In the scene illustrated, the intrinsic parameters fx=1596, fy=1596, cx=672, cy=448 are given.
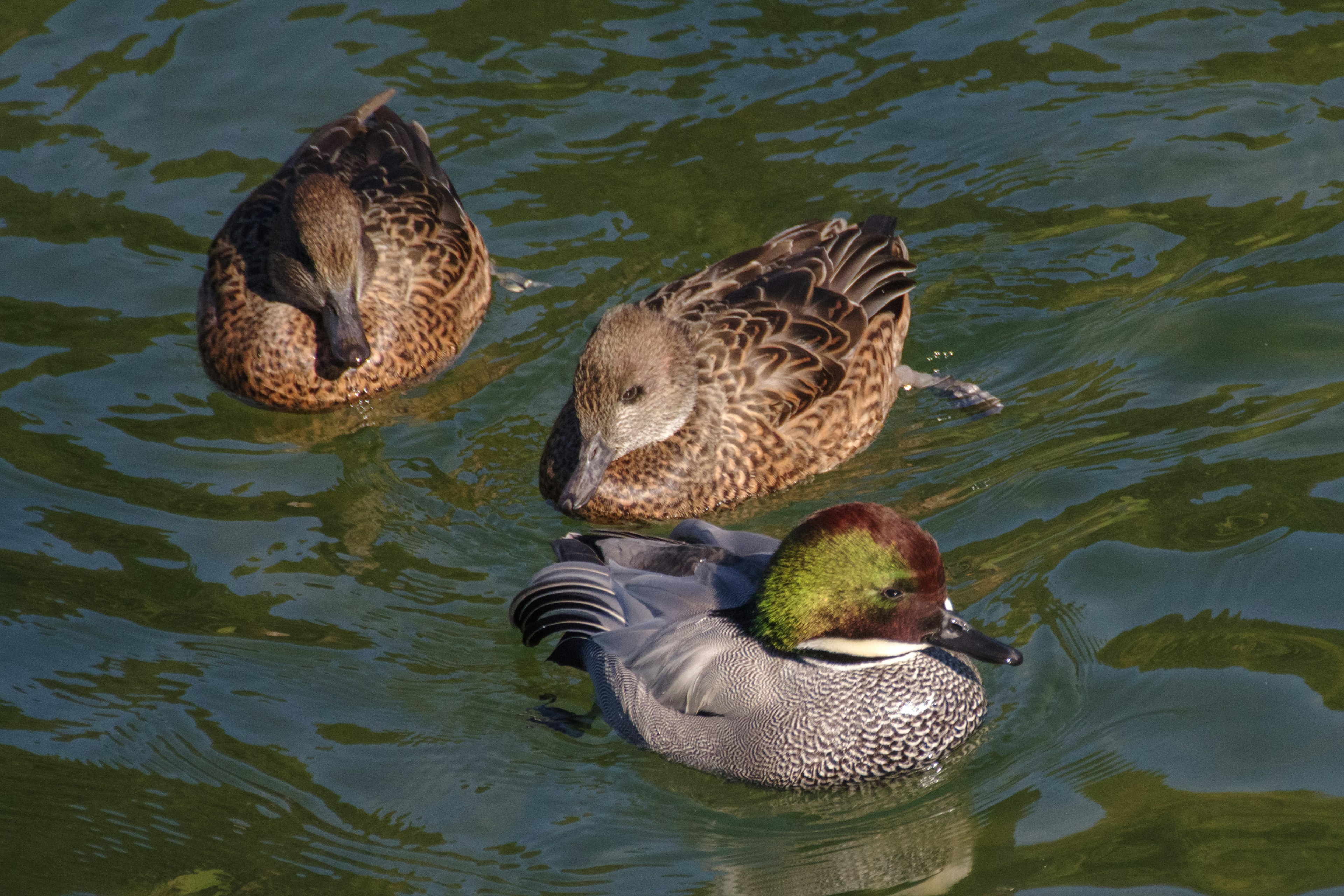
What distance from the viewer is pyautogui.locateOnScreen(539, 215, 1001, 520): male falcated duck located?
23.8ft

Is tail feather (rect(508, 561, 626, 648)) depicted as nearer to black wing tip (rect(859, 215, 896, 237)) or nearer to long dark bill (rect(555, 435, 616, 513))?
long dark bill (rect(555, 435, 616, 513))

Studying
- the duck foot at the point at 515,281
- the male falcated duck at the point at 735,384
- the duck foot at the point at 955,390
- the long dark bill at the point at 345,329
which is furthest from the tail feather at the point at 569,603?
the duck foot at the point at 515,281

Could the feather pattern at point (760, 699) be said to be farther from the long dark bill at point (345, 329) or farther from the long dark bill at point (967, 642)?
the long dark bill at point (345, 329)

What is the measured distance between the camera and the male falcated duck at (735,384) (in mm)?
7246

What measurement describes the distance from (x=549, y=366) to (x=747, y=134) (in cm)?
223

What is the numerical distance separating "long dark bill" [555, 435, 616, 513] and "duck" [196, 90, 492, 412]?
1.53m

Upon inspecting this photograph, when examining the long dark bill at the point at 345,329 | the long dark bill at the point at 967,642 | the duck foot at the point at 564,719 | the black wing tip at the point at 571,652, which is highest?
the long dark bill at the point at 345,329

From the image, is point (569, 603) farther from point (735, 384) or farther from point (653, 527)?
point (735, 384)

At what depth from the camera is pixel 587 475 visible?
23.6ft

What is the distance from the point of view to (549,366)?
8.44 m

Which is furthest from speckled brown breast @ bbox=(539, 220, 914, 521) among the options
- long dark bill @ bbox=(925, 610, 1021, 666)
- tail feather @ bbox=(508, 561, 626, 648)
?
long dark bill @ bbox=(925, 610, 1021, 666)

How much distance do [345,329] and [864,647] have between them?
12.0ft

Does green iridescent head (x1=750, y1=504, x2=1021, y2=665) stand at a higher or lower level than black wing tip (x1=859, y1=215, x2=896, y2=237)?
lower

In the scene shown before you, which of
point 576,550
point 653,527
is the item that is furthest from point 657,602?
point 653,527
